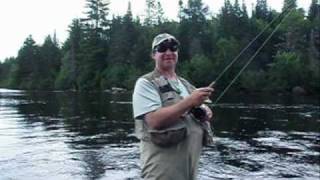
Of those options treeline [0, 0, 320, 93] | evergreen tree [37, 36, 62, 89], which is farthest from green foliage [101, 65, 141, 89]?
evergreen tree [37, 36, 62, 89]

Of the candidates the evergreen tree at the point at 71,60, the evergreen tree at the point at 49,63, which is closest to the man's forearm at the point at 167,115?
the evergreen tree at the point at 71,60

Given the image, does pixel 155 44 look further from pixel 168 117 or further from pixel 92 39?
pixel 92 39

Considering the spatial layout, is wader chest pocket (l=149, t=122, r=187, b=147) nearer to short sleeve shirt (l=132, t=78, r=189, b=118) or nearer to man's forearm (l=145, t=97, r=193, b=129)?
man's forearm (l=145, t=97, r=193, b=129)

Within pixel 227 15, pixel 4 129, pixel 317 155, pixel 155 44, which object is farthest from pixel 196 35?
pixel 155 44

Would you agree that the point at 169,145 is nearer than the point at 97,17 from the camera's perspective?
Yes

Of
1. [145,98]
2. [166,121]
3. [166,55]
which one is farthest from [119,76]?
[166,121]

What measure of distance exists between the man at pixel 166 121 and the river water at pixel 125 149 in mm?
9362

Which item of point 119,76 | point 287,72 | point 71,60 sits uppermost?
point 71,60

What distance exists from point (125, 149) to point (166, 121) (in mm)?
14167

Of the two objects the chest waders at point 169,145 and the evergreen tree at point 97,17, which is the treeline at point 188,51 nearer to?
the evergreen tree at point 97,17

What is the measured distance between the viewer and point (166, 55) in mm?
4082

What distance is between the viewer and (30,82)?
104 m

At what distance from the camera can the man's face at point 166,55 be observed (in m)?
4.07

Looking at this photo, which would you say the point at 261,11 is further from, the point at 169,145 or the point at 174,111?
the point at 174,111
